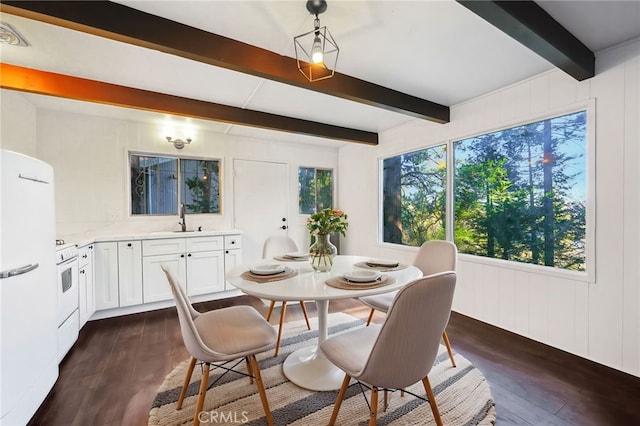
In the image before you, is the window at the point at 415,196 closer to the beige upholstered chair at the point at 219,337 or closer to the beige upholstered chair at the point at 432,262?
the beige upholstered chair at the point at 432,262

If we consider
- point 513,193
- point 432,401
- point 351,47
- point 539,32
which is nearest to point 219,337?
point 432,401

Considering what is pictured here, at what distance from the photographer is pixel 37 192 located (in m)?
1.64

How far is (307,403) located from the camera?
168cm

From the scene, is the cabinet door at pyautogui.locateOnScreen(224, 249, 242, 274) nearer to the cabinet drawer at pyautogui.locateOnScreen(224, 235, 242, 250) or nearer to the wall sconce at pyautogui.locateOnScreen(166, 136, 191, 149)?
the cabinet drawer at pyautogui.locateOnScreen(224, 235, 242, 250)

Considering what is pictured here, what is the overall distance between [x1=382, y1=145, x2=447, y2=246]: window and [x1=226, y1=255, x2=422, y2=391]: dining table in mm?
1595

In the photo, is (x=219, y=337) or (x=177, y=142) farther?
(x=177, y=142)

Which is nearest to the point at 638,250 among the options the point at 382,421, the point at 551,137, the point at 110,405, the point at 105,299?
the point at 551,137

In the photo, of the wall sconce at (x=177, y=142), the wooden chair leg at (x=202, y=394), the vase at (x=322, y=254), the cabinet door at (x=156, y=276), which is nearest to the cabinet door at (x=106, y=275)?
the cabinet door at (x=156, y=276)

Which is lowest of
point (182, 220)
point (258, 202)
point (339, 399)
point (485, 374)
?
point (485, 374)

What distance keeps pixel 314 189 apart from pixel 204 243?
2.12 m

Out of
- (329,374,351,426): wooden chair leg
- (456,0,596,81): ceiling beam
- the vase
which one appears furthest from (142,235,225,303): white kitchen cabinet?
(456,0,596,81): ceiling beam

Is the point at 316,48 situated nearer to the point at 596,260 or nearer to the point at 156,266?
the point at 596,260

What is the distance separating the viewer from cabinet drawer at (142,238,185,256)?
3.23 meters

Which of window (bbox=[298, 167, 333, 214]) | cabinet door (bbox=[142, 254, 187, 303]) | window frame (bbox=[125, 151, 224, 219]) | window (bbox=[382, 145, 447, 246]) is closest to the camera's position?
cabinet door (bbox=[142, 254, 187, 303])
